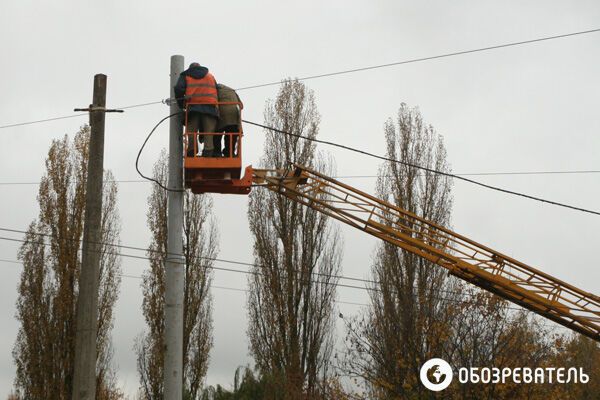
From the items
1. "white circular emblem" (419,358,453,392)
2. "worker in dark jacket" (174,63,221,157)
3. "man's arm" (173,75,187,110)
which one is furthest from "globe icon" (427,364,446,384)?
"man's arm" (173,75,187,110)

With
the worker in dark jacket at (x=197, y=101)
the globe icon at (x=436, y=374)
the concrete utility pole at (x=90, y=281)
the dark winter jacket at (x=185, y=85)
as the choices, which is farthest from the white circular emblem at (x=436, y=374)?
the dark winter jacket at (x=185, y=85)

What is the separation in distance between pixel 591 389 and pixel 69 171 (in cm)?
2956

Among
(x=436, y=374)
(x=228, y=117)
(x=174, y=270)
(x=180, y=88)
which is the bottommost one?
(x=436, y=374)

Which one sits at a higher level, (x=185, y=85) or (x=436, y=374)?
(x=185, y=85)

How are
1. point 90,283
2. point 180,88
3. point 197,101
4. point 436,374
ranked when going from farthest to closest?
point 436,374 < point 90,283 < point 197,101 < point 180,88

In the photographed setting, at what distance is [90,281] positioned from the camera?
38.2 feet

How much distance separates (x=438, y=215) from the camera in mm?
29156

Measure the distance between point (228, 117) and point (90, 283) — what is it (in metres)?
2.97

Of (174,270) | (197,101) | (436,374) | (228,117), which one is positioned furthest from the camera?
(436,374)

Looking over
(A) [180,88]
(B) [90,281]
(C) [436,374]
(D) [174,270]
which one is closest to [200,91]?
(A) [180,88]

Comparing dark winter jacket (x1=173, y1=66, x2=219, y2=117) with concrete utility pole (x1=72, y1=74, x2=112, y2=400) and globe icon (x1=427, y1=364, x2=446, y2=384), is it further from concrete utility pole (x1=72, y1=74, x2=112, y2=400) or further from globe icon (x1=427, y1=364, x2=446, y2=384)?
globe icon (x1=427, y1=364, x2=446, y2=384)

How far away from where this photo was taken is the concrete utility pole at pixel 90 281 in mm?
11383

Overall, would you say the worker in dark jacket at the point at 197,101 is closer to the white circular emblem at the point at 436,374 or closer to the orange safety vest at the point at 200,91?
the orange safety vest at the point at 200,91

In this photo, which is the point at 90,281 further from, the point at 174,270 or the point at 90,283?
the point at 174,270
